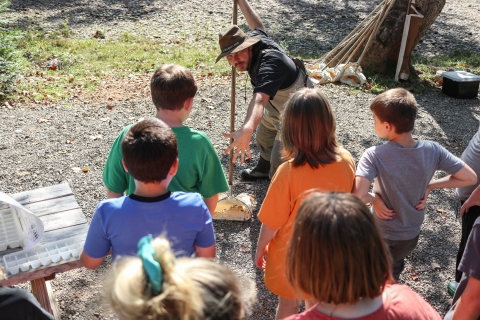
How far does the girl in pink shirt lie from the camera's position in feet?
5.41

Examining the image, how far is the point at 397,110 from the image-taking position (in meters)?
3.01

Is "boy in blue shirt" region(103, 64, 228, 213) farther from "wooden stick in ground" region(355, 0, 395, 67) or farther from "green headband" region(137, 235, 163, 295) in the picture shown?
"wooden stick in ground" region(355, 0, 395, 67)

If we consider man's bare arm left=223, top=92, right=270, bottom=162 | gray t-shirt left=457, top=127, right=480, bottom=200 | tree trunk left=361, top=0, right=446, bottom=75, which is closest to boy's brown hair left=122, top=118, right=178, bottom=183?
man's bare arm left=223, top=92, right=270, bottom=162

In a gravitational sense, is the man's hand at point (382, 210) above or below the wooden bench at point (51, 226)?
above

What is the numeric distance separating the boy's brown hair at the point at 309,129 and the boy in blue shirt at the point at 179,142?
1.82 ft

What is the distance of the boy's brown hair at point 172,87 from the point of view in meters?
2.95

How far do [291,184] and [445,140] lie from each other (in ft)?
16.2

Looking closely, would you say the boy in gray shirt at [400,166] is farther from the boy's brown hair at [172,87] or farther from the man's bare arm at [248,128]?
the boy's brown hair at [172,87]

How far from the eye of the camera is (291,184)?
276 centimetres

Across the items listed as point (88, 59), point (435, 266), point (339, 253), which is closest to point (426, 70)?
point (435, 266)

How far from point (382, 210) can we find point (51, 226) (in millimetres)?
2127

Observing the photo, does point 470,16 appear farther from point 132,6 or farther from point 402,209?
point 402,209

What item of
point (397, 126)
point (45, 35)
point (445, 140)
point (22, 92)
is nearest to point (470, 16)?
point (445, 140)

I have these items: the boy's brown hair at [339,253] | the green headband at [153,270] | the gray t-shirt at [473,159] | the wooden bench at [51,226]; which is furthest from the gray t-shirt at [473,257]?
the wooden bench at [51,226]
